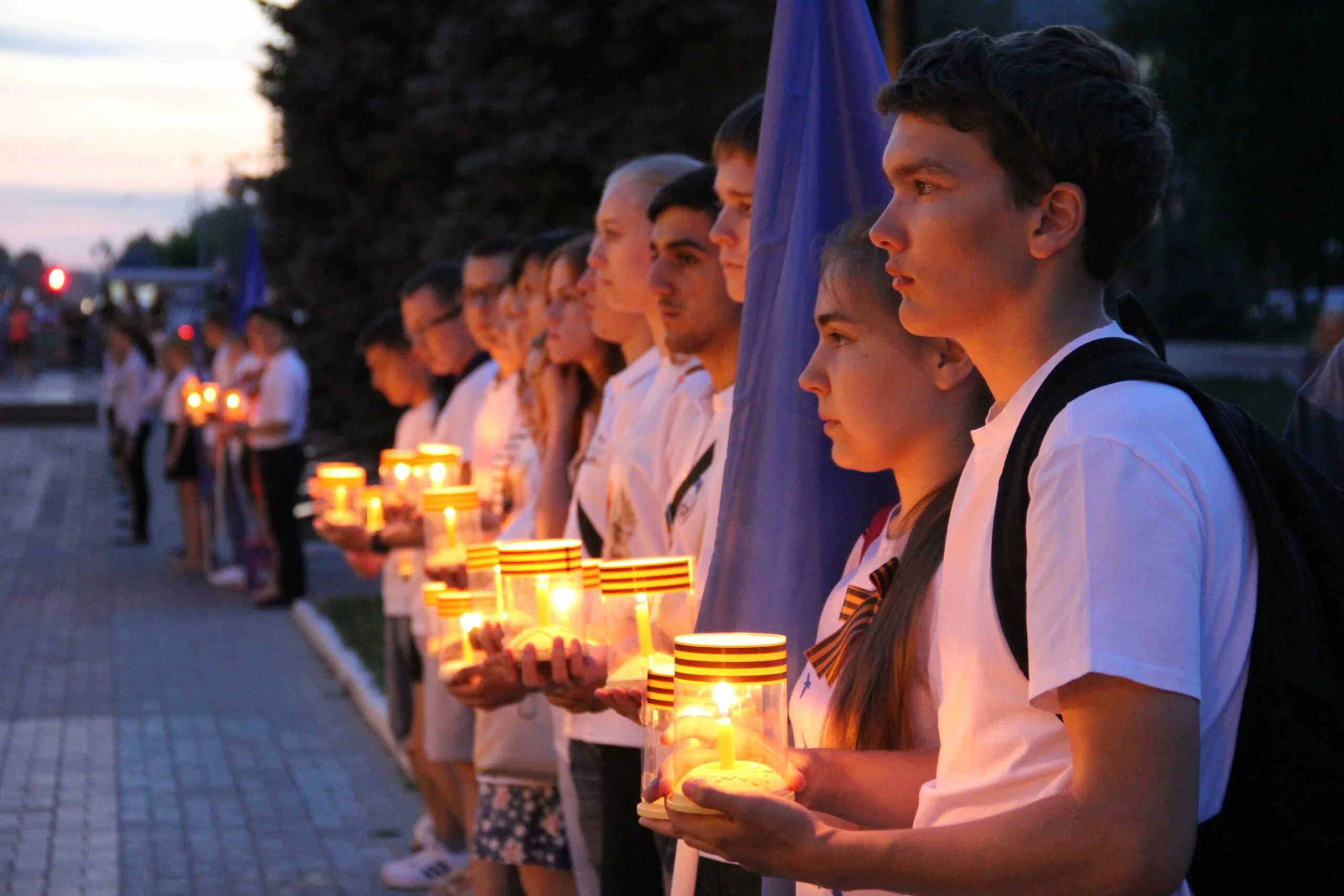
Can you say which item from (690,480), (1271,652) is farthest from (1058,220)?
(690,480)

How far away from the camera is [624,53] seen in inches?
683

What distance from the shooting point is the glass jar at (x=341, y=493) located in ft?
20.3

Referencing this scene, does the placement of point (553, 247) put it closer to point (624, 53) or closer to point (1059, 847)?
point (1059, 847)

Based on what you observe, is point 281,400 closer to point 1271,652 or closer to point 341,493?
point 341,493

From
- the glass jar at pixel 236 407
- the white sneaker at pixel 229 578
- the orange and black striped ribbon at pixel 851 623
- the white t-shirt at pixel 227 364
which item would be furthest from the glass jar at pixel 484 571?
the white sneaker at pixel 229 578

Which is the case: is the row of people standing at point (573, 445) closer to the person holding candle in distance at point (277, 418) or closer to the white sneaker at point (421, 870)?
the white sneaker at point (421, 870)

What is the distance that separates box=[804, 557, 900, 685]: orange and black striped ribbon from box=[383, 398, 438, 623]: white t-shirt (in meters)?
3.32

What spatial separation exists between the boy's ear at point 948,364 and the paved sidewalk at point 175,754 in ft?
16.2

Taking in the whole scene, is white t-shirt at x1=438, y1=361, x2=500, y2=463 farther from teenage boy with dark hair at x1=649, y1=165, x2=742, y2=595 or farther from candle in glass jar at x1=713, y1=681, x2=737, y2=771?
candle in glass jar at x1=713, y1=681, x2=737, y2=771

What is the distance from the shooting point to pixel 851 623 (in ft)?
8.17

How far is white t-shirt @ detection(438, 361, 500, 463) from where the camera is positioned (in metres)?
6.46

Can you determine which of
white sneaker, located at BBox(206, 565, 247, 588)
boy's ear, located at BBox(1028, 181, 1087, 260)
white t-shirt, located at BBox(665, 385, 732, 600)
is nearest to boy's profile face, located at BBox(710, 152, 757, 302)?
white t-shirt, located at BBox(665, 385, 732, 600)

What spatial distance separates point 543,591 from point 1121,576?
1.93 m

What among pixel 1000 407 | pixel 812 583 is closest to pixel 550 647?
pixel 812 583
